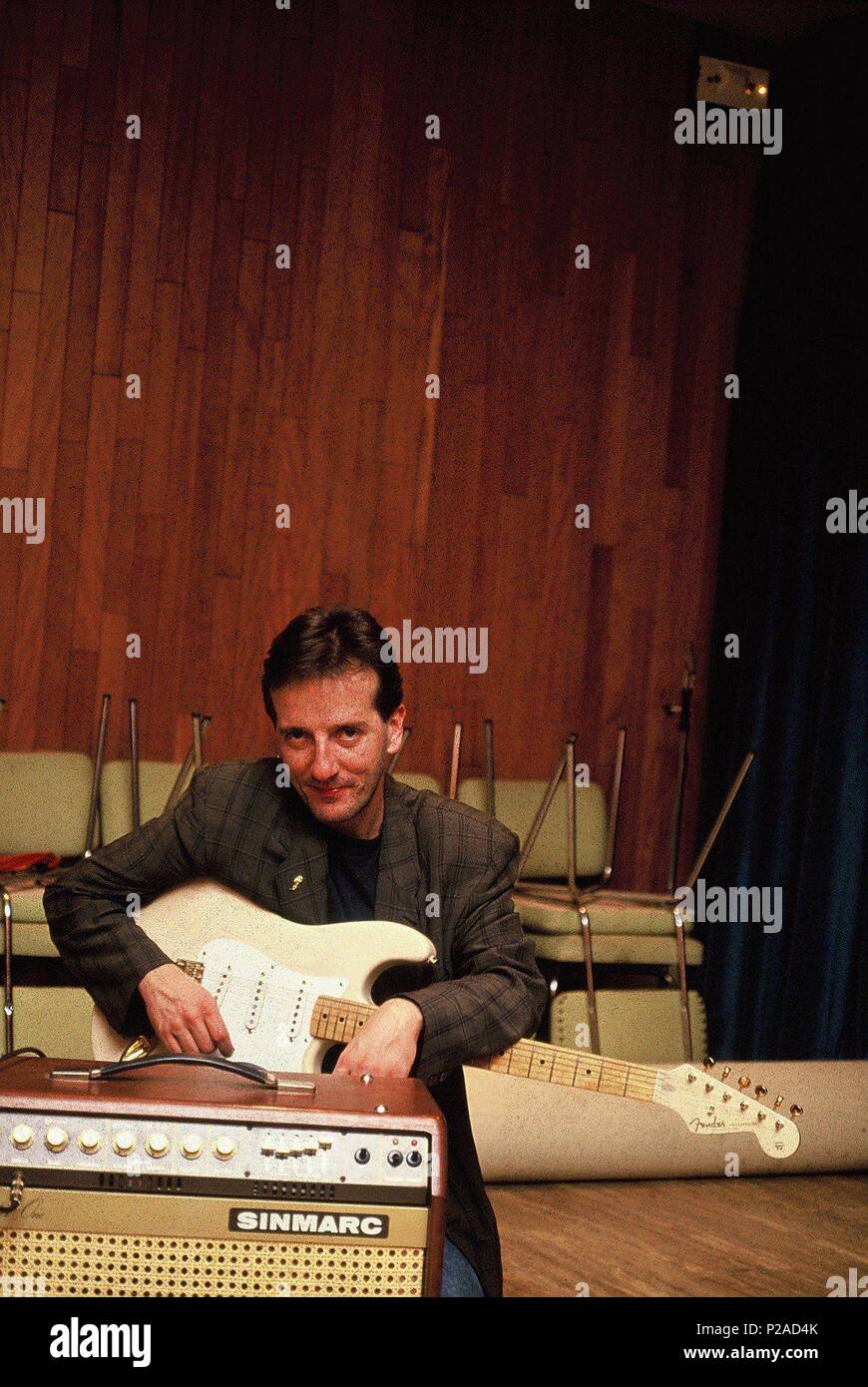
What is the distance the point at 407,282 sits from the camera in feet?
17.0

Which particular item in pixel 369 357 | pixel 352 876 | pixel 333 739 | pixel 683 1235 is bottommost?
pixel 683 1235

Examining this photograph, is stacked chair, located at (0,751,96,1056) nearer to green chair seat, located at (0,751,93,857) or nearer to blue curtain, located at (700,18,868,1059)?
green chair seat, located at (0,751,93,857)

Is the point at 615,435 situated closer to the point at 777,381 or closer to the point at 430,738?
the point at 777,381

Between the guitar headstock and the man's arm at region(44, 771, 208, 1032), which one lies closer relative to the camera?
the guitar headstock

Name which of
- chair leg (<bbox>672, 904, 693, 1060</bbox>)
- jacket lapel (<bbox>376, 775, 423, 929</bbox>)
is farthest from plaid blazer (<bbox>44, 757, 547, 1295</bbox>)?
chair leg (<bbox>672, 904, 693, 1060</bbox>)

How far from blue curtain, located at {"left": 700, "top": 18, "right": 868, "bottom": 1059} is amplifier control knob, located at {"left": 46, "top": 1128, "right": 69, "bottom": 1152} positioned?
359cm

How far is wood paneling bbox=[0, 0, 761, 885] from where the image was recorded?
15.6 ft

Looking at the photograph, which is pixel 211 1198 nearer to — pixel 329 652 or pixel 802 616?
pixel 329 652

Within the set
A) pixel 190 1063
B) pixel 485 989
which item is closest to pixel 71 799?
pixel 485 989

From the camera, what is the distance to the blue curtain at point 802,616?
460 centimetres

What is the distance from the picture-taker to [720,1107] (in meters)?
1.84

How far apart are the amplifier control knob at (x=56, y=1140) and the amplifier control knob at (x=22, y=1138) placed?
0.05ft

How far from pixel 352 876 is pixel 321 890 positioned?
6 cm
